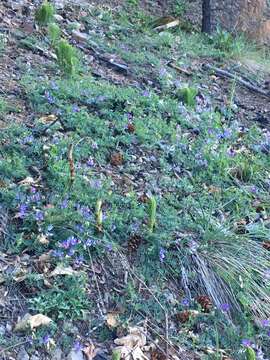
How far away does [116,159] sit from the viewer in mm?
4449

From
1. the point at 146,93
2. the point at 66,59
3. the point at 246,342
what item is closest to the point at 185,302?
the point at 246,342

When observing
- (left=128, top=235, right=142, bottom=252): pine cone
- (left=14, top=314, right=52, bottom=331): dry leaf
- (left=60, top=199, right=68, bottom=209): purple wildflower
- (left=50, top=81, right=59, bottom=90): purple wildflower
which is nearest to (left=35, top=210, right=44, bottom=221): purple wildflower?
(left=60, top=199, right=68, bottom=209): purple wildflower

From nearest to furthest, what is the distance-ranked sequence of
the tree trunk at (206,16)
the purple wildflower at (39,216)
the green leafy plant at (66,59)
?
1. the purple wildflower at (39,216)
2. the green leafy plant at (66,59)
3. the tree trunk at (206,16)

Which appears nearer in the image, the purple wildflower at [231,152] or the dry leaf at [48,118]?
the dry leaf at [48,118]

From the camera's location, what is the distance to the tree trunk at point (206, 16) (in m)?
7.40

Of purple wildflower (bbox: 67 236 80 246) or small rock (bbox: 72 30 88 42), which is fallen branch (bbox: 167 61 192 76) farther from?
purple wildflower (bbox: 67 236 80 246)

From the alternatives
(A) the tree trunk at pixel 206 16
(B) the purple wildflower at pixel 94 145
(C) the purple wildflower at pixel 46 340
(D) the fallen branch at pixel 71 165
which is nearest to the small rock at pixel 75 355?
(C) the purple wildflower at pixel 46 340

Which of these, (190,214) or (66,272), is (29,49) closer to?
(190,214)

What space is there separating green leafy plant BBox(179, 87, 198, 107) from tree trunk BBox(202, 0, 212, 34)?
7.29 ft

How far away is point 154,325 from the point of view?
3.38 meters

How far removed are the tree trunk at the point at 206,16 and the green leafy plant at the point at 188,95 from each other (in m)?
2.22

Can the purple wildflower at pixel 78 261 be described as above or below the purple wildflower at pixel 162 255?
above

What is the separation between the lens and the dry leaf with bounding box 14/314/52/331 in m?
3.11

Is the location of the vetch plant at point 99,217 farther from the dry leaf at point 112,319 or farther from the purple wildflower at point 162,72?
the purple wildflower at point 162,72
